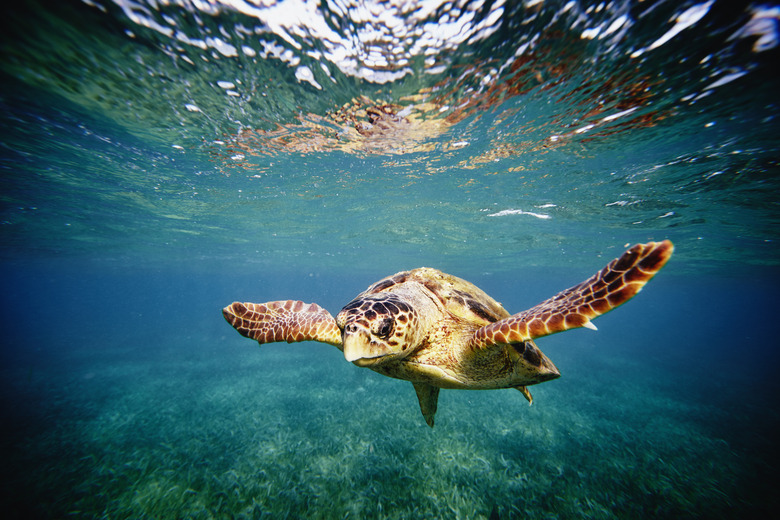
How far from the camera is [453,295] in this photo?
12.7 feet

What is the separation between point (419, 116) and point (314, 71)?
2628 mm

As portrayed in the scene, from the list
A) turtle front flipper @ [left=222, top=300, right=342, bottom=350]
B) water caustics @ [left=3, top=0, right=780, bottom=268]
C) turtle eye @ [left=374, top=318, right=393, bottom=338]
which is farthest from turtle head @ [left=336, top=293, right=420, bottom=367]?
water caustics @ [left=3, top=0, right=780, bottom=268]

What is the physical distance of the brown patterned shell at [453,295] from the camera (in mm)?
3572

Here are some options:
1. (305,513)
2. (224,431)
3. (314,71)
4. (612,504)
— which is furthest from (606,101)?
(224,431)

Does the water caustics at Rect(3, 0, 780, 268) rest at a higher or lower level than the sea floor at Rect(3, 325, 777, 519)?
higher

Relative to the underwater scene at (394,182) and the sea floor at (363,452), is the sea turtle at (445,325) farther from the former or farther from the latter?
the sea floor at (363,452)

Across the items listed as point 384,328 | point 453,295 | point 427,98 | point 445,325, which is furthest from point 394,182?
point 384,328

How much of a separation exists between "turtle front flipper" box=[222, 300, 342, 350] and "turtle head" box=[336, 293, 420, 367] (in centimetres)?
91

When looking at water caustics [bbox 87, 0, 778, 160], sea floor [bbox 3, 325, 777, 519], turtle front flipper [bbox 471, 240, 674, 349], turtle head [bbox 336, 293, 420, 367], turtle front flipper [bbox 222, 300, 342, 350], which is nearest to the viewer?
turtle front flipper [bbox 471, 240, 674, 349]

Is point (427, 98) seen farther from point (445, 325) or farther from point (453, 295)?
point (445, 325)

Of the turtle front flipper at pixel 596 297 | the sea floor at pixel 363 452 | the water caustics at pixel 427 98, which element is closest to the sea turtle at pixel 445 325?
the turtle front flipper at pixel 596 297

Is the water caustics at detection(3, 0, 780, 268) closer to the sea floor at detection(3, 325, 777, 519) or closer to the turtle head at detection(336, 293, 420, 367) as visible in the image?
the turtle head at detection(336, 293, 420, 367)

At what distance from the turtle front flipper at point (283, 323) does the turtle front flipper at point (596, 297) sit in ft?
7.09

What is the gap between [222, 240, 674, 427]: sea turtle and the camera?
2.11 m
